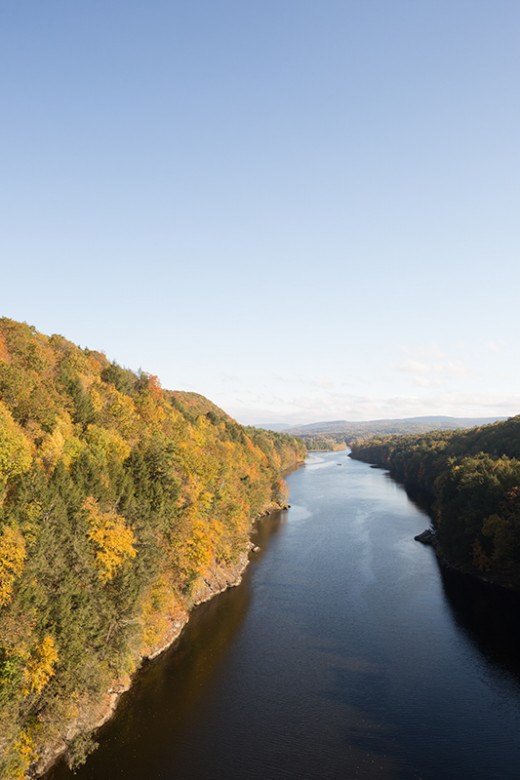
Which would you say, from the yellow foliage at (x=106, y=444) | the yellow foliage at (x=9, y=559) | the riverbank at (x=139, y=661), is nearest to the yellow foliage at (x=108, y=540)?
the yellow foliage at (x=106, y=444)

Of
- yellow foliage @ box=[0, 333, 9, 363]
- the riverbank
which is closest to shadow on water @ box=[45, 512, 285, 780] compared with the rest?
the riverbank

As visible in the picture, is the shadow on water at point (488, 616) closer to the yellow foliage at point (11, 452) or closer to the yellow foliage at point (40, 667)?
the yellow foliage at point (40, 667)

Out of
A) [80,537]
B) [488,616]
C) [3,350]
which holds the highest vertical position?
[3,350]

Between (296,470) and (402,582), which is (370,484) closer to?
(296,470)

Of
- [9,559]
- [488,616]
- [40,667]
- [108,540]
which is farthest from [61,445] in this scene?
[488,616]

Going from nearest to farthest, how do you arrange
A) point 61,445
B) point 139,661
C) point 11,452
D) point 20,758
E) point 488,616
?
point 20,758
point 11,452
point 61,445
point 139,661
point 488,616

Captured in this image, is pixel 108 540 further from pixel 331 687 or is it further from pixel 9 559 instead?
pixel 331 687

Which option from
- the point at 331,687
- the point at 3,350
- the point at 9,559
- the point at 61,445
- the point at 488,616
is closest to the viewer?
the point at 9,559
